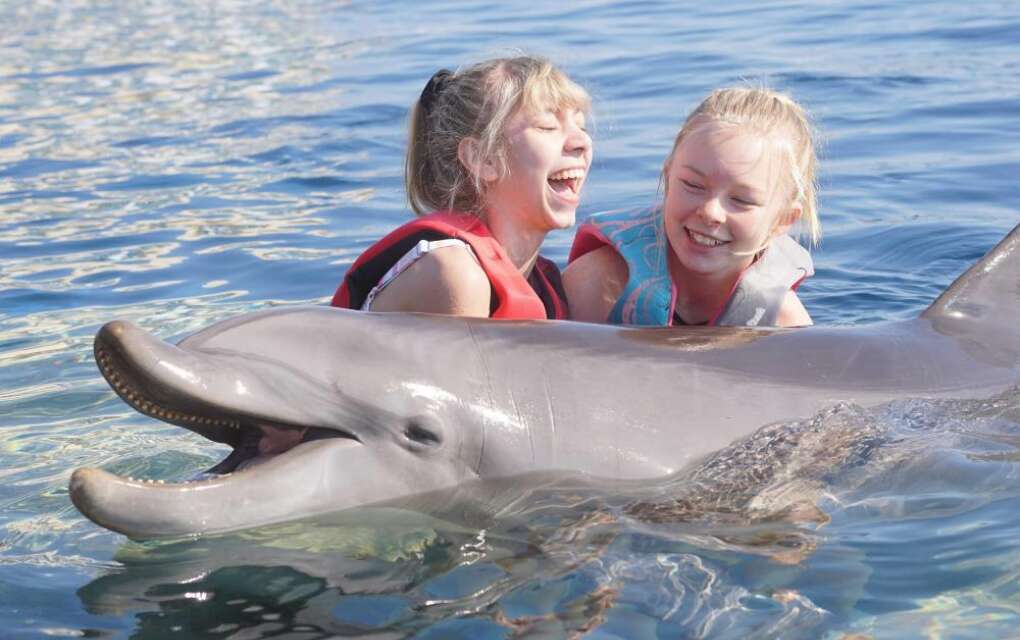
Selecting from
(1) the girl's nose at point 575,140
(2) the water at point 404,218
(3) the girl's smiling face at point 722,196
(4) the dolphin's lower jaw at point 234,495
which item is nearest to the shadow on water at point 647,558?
(2) the water at point 404,218

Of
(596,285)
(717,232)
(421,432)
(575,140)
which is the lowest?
(596,285)

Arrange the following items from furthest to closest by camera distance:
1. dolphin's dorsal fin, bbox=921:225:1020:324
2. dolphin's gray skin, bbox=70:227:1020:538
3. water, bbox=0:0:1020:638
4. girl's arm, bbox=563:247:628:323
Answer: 1. girl's arm, bbox=563:247:628:323
2. dolphin's dorsal fin, bbox=921:225:1020:324
3. water, bbox=0:0:1020:638
4. dolphin's gray skin, bbox=70:227:1020:538

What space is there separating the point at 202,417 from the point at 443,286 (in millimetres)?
1602

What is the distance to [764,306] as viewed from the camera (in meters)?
6.94

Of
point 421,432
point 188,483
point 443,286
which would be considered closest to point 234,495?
point 188,483

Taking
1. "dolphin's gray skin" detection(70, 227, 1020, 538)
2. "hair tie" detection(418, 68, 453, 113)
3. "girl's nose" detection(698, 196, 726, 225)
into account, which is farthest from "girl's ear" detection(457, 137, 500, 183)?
"dolphin's gray skin" detection(70, 227, 1020, 538)

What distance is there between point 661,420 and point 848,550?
0.77m

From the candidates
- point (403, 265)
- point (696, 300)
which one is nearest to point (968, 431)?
point (696, 300)

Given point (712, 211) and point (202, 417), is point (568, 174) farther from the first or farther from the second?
point (202, 417)

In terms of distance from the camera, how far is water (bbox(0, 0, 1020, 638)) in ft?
15.6

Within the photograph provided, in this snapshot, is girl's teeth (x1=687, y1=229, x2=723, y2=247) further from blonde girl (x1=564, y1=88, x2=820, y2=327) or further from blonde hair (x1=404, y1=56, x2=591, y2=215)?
blonde hair (x1=404, y1=56, x2=591, y2=215)

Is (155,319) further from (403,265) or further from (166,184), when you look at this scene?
(166,184)

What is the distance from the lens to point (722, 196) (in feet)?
21.9

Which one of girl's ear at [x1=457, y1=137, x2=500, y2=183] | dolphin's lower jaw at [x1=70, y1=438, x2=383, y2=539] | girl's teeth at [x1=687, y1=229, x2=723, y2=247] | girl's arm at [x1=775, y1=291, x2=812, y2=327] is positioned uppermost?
girl's ear at [x1=457, y1=137, x2=500, y2=183]
